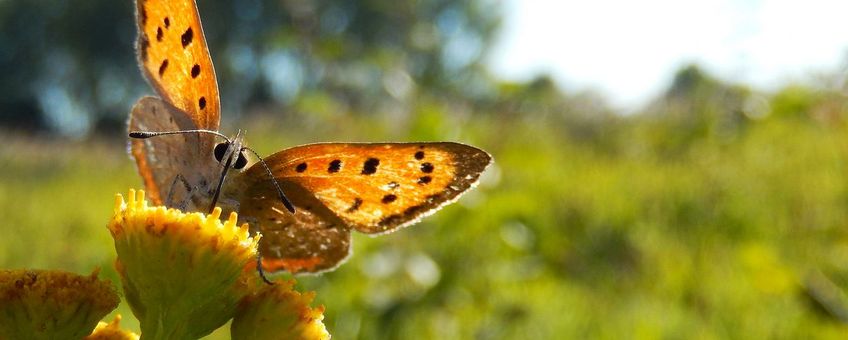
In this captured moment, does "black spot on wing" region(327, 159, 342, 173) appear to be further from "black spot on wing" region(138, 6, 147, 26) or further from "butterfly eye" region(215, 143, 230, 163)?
"black spot on wing" region(138, 6, 147, 26)

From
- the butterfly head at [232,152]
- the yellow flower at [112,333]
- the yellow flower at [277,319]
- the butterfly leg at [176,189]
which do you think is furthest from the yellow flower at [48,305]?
the butterfly head at [232,152]

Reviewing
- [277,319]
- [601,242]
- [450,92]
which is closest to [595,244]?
[601,242]

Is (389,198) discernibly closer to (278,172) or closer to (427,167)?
(427,167)

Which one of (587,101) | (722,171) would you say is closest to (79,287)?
(722,171)

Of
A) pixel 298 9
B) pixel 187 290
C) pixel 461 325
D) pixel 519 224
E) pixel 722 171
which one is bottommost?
pixel 187 290

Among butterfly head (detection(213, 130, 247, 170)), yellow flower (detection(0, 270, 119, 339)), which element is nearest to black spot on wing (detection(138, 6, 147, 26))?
butterfly head (detection(213, 130, 247, 170))

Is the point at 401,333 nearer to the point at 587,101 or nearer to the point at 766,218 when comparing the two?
the point at 766,218
